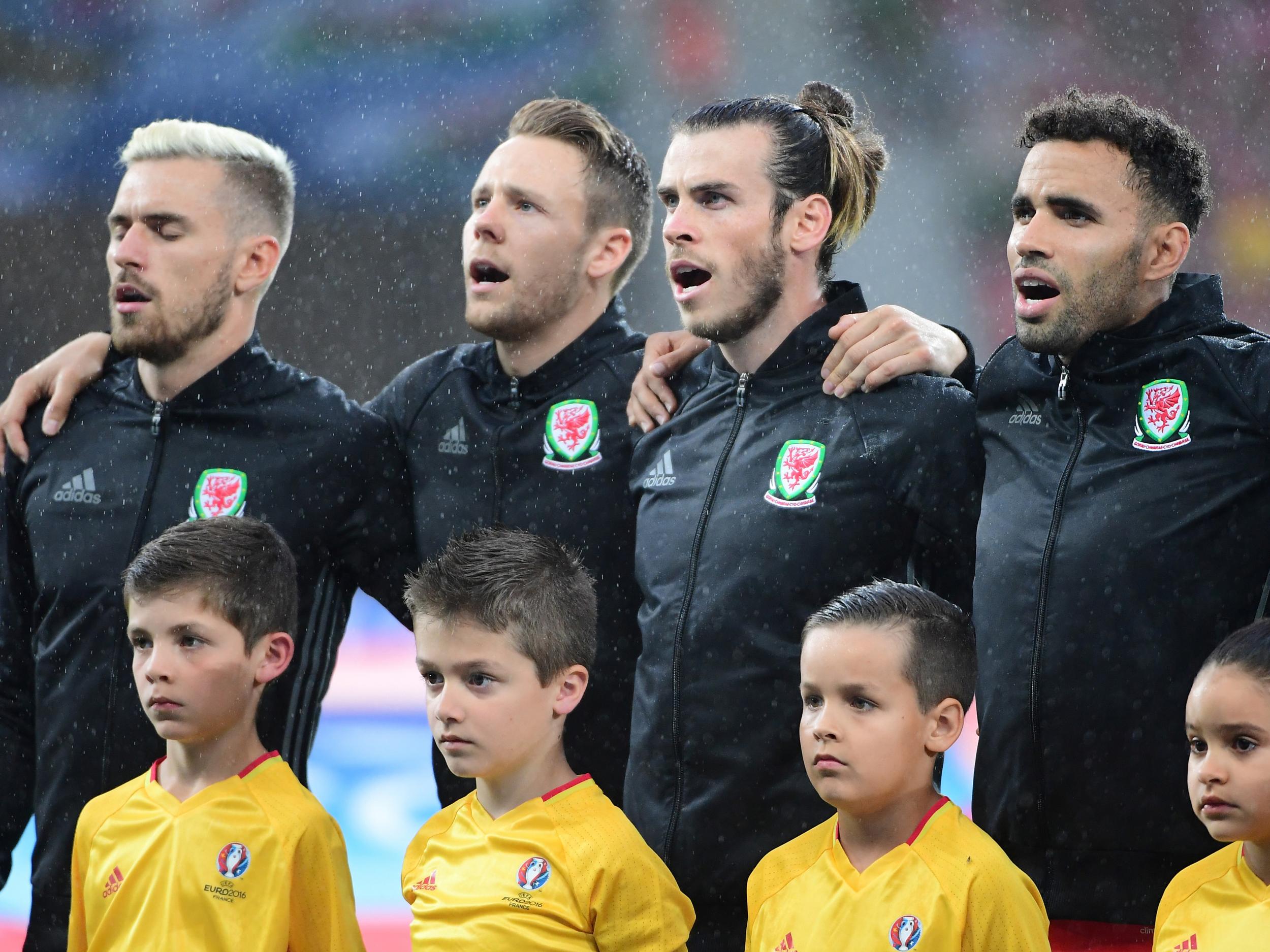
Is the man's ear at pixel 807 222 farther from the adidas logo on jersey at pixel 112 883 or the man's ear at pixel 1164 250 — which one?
the adidas logo on jersey at pixel 112 883

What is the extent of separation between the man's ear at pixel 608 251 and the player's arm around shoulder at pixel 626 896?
1.46 metres

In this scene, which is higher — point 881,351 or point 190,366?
point 190,366

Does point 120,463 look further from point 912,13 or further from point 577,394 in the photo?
point 912,13

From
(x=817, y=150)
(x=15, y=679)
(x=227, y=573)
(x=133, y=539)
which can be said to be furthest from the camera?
(x=15, y=679)

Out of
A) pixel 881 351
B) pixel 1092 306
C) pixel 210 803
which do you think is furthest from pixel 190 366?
pixel 1092 306

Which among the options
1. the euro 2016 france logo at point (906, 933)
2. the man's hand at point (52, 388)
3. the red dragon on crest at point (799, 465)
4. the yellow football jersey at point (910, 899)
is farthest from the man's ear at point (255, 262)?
the euro 2016 france logo at point (906, 933)

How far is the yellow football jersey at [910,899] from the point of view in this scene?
230cm

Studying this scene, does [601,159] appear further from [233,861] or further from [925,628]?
[233,861]

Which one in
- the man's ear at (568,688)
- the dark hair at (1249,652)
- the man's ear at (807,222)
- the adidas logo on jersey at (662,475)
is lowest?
the dark hair at (1249,652)

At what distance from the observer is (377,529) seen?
3.42 meters

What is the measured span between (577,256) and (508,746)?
4.33ft

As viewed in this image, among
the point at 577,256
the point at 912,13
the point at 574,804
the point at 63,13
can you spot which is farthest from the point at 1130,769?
the point at 63,13

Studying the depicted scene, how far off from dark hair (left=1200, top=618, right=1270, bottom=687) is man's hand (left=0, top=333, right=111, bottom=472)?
7.95 feet

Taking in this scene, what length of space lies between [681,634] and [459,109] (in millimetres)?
8110
